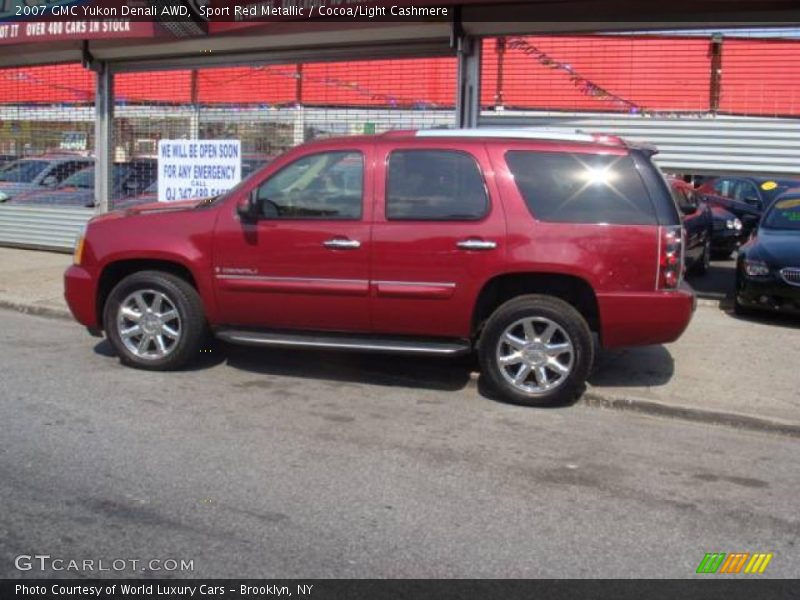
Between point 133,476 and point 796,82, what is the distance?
8484mm

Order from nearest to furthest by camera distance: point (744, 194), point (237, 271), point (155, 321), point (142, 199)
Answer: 1. point (237, 271)
2. point (155, 321)
3. point (142, 199)
4. point (744, 194)

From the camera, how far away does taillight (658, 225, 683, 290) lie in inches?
225

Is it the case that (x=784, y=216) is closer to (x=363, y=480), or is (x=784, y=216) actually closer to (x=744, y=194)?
(x=363, y=480)

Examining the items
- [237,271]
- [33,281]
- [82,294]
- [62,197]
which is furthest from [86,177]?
[237,271]

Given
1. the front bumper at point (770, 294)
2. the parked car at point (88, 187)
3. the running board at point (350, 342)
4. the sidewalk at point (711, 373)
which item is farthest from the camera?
the parked car at point (88, 187)

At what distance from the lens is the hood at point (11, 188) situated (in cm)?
1384

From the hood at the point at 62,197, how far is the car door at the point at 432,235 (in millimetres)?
8479

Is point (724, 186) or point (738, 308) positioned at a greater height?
point (724, 186)

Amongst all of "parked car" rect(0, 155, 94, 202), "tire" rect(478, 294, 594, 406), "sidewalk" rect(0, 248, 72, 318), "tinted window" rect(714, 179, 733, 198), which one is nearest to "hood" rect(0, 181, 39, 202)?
"parked car" rect(0, 155, 94, 202)

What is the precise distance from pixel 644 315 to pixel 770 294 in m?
3.64

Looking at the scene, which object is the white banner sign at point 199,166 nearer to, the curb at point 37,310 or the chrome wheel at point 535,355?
the curb at point 37,310

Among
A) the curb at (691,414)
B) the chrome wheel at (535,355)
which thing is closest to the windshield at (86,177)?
the chrome wheel at (535,355)

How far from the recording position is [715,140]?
9.76 metres

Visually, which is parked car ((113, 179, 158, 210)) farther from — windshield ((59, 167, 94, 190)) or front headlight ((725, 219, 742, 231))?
front headlight ((725, 219, 742, 231))
